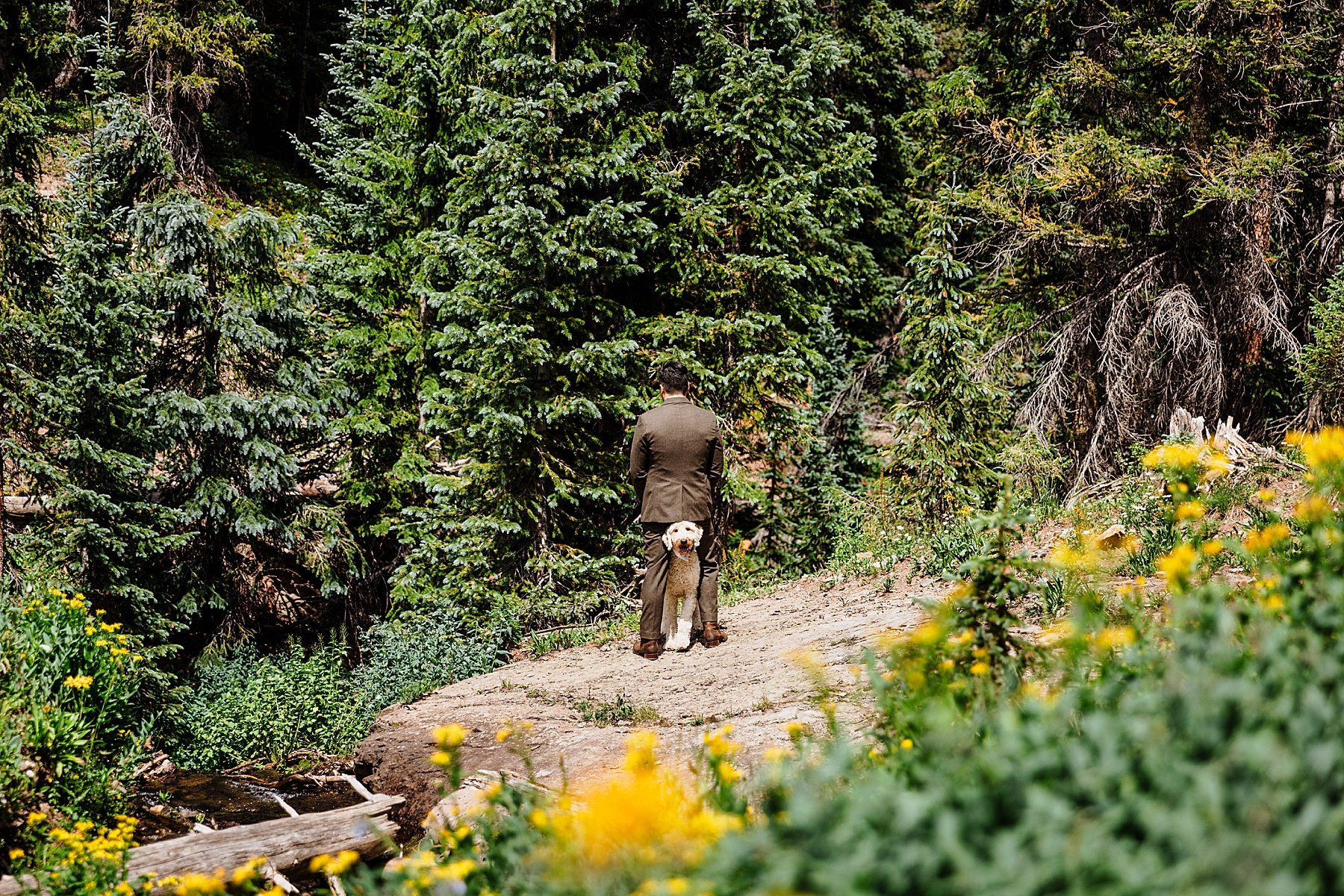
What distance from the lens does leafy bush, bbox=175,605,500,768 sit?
8.69m

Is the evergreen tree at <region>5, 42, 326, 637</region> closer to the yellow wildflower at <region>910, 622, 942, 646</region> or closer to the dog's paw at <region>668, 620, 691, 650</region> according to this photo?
the dog's paw at <region>668, 620, 691, 650</region>

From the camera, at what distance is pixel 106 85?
34.5ft

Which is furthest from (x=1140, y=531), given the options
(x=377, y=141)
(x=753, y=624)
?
(x=377, y=141)

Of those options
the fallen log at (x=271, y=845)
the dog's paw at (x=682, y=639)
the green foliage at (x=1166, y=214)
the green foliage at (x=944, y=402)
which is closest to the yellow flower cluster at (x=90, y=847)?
the fallen log at (x=271, y=845)

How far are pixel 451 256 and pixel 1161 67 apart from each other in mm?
9137

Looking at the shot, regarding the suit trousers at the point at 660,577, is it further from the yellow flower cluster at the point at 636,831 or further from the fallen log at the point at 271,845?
the yellow flower cluster at the point at 636,831

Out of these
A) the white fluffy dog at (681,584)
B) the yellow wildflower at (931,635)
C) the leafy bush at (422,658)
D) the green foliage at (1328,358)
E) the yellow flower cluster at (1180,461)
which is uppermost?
the green foliage at (1328,358)

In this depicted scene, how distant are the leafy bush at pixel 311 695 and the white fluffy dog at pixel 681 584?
2.51 metres

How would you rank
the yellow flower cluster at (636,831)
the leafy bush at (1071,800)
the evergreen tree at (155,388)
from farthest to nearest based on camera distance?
the evergreen tree at (155,388) → the yellow flower cluster at (636,831) → the leafy bush at (1071,800)

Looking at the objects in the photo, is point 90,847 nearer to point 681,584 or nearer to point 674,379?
point 681,584

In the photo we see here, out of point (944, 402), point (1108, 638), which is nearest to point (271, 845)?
point (1108, 638)

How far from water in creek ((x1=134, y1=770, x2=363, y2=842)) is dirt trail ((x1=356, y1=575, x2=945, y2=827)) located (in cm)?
96

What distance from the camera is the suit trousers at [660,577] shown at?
6945 mm

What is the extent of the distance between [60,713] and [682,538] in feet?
13.3
